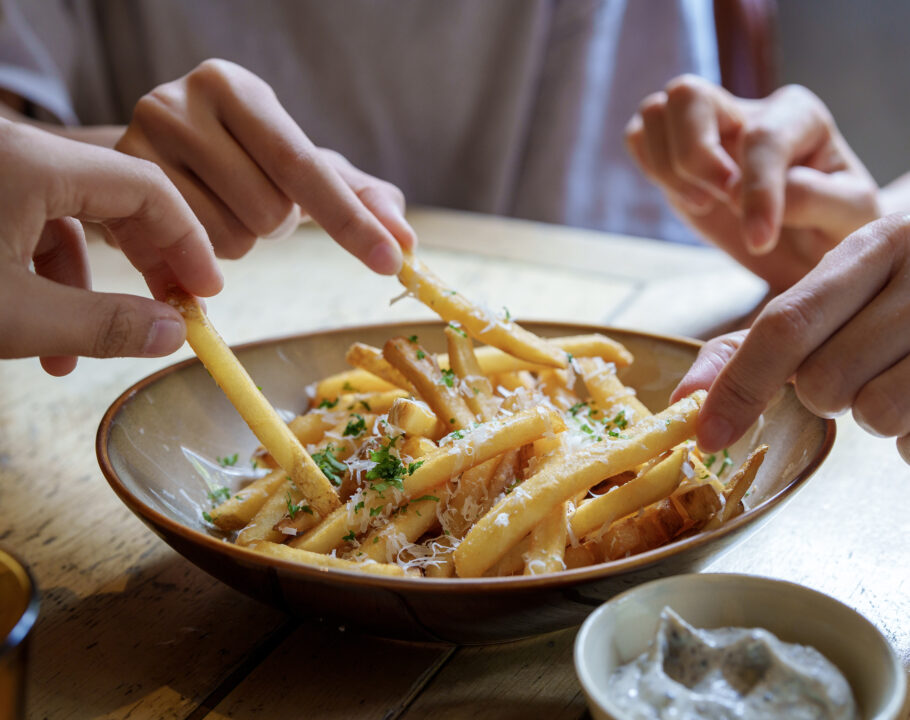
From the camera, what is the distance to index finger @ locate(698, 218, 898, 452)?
0.93 m

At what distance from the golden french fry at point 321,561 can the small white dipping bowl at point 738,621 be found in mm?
214

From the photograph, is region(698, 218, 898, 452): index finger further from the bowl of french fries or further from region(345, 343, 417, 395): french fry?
region(345, 343, 417, 395): french fry

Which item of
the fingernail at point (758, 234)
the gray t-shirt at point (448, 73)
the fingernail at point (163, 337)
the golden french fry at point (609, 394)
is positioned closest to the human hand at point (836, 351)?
the golden french fry at point (609, 394)

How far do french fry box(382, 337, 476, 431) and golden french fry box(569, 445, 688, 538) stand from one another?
215mm

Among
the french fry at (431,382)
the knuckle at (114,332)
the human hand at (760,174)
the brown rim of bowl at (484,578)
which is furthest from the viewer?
the human hand at (760,174)

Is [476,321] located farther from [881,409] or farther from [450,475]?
[881,409]

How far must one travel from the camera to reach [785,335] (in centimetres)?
93

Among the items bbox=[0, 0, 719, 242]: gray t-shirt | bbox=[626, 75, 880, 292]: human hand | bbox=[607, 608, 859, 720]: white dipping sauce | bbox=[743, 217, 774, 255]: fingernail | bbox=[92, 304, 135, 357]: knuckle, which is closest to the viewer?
bbox=[607, 608, 859, 720]: white dipping sauce

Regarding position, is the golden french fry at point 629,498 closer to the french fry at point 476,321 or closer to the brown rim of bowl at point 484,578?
the brown rim of bowl at point 484,578

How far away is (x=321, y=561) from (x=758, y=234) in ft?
4.10

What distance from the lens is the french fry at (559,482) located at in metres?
0.89

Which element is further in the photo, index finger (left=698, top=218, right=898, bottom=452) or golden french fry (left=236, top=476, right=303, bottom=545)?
golden french fry (left=236, top=476, right=303, bottom=545)

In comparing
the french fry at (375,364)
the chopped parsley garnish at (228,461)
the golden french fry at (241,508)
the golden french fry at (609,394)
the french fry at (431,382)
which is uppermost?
the french fry at (431,382)

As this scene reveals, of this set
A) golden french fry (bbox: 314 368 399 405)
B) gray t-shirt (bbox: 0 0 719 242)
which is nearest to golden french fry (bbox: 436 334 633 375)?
→ golden french fry (bbox: 314 368 399 405)
